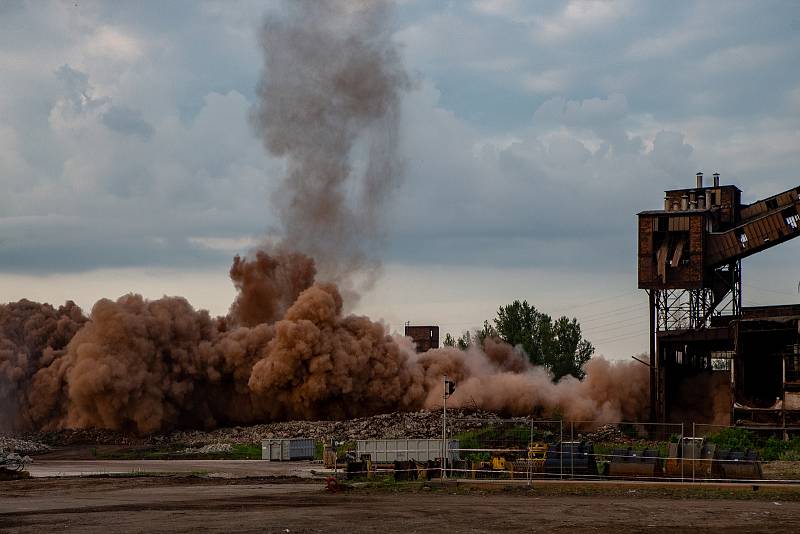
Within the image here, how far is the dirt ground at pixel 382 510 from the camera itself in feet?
95.6

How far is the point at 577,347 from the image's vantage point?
144 meters

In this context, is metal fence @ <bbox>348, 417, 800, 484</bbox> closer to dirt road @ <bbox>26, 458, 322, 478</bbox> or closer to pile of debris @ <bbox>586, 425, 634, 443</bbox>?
dirt road @ <bbox>26, 458, 322, 478</bbox>

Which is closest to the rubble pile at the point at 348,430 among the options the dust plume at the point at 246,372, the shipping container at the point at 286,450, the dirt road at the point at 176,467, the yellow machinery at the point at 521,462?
the dust plume at the point at 246,372

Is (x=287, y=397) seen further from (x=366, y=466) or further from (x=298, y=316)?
(x=366, y=466)

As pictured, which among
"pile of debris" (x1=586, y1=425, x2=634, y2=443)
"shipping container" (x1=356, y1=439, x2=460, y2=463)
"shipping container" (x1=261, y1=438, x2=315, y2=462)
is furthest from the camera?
"pile of debris" (x1=586, y1=425, x2=634, y2=443)

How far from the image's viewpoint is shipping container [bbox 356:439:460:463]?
5159 cm

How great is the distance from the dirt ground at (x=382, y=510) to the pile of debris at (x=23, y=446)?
109 ft

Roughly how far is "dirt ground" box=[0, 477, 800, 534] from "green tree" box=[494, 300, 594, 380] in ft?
316

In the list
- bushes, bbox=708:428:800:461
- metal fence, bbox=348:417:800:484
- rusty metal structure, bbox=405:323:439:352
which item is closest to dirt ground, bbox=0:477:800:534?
metal fence, bbox=348:417:800:484

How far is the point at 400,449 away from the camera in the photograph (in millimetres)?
52156

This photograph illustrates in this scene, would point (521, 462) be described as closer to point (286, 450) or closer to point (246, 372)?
point (286, 450)

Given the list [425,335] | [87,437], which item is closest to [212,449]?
[87,437]

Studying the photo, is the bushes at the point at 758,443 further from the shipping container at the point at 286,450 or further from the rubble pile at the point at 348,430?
the shipping container at the point at 286,450

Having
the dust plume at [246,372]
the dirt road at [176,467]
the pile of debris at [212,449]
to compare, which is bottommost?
the dirt road at [176,467]
